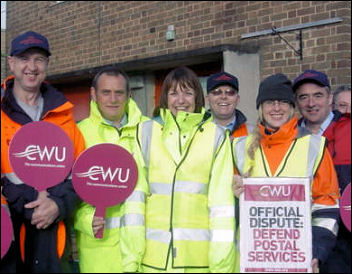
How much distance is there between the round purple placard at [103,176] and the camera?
3062mm

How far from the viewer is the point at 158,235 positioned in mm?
3066

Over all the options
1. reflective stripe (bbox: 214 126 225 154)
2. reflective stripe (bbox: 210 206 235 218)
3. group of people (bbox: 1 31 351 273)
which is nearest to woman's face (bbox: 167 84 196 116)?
group of people (bbox: 1 31 351 273)

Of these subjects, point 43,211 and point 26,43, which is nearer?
point 43,211

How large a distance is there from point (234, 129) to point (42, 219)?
1763 millimetres

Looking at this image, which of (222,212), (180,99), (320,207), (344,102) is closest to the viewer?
(222,212)

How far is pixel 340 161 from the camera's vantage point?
3545 millimetres

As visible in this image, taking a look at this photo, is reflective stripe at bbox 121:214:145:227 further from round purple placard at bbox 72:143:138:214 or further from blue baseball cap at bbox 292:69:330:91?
blue baseball cap at bbox 292:69:330:91

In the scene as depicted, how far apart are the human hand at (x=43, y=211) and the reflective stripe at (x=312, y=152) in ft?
4.73

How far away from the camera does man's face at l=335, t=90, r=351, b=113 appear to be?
508 centimetres

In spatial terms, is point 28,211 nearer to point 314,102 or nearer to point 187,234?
point 187,234

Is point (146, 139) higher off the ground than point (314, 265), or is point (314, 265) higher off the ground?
point (146, 139)

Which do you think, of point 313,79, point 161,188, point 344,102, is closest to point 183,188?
point 161,188

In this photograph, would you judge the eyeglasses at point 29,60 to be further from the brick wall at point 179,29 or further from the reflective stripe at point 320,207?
the brick wall at point 179,29

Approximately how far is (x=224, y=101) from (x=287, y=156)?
1.09 metres
